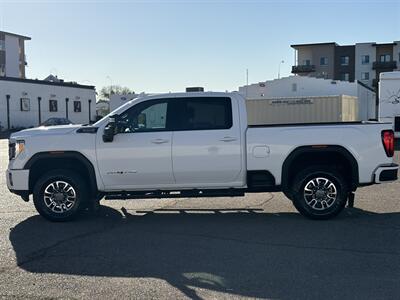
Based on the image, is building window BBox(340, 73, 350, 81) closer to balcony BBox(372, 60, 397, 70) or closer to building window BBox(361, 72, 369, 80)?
building window BBox(361, 72, 369, 80)

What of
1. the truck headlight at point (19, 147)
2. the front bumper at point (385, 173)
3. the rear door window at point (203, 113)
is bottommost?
the front bumper at point (385, 173)

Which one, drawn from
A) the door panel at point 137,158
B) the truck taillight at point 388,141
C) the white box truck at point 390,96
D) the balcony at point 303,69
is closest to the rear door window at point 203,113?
the door panel at point 137,158

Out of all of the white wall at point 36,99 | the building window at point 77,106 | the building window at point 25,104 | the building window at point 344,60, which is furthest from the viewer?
the building window at point 344,60

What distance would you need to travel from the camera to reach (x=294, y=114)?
33875 millimetres

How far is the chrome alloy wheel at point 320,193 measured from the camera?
8406 mm

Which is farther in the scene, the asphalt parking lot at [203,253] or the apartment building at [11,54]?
the apartment building at [11,54]

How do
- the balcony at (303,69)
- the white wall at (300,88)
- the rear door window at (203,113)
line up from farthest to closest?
the balcony at (303,69) → the white wall at (300,88) → the rear door window at (203,113)

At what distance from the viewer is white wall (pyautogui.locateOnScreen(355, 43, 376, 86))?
282 feet

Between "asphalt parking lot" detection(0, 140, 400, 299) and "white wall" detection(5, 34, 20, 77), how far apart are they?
7848 cm

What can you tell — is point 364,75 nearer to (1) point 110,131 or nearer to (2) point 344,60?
(2) point 344,60

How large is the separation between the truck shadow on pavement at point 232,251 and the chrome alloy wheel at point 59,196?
30 cm

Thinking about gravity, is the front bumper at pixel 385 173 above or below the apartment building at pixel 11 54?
below

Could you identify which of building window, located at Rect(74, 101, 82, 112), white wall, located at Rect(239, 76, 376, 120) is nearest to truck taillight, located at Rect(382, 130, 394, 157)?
white wall, located at Rect(239, 76, 376, 120)

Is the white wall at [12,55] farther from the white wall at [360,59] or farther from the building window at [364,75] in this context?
the building window at [364,75]
